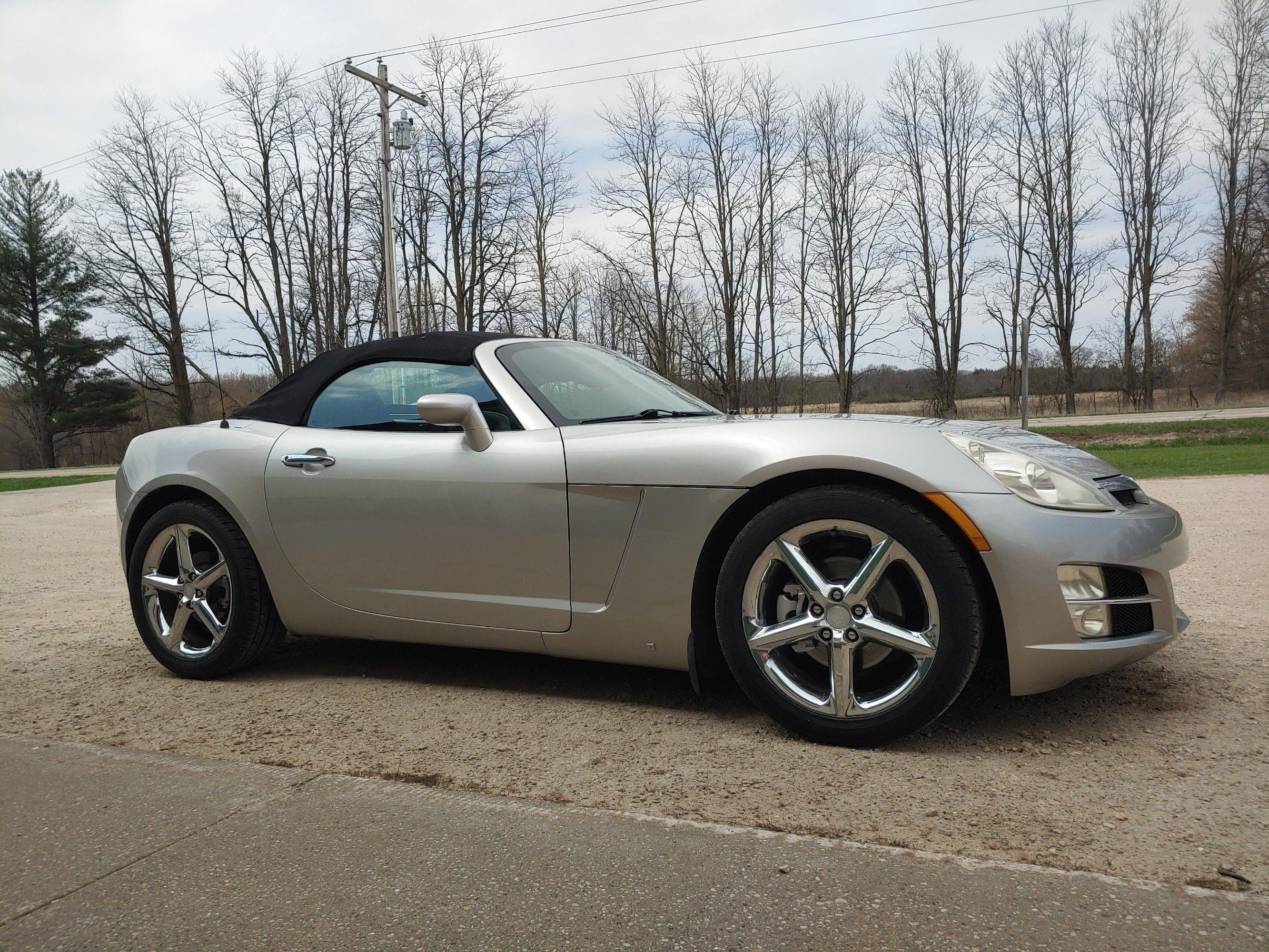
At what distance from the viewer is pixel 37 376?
4353cm

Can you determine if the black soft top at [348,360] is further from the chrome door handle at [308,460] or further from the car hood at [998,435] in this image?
the car hood at [998,435]

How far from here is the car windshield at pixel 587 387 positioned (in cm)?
345

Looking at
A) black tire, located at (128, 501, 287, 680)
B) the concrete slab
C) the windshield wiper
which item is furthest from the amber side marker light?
black tire, located at (128, 501, 287, 680)

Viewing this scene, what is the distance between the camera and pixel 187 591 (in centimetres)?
385

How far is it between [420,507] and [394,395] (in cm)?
58

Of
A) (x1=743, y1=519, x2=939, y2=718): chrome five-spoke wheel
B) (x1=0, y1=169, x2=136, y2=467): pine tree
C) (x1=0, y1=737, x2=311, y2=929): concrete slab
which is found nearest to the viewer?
(x1=0, y1=737, x2=311, y2=929): concrete slab

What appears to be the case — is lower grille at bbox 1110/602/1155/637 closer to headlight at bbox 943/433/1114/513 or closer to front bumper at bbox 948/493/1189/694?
front bumper at bbox 948/493/1189/694

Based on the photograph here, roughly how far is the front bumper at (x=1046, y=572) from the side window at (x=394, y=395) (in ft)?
5.58

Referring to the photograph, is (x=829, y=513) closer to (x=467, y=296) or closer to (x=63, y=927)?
(x=63, y=927)

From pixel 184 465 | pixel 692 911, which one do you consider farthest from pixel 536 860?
pixel 184 465

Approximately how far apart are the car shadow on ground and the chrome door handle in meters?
0.95

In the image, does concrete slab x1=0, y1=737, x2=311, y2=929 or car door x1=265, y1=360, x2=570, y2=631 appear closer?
concrete slab x1=0, y1=737, x2=311, y2=929

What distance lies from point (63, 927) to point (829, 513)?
2139 millimetres

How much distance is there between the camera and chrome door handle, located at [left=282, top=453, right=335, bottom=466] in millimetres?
3566
